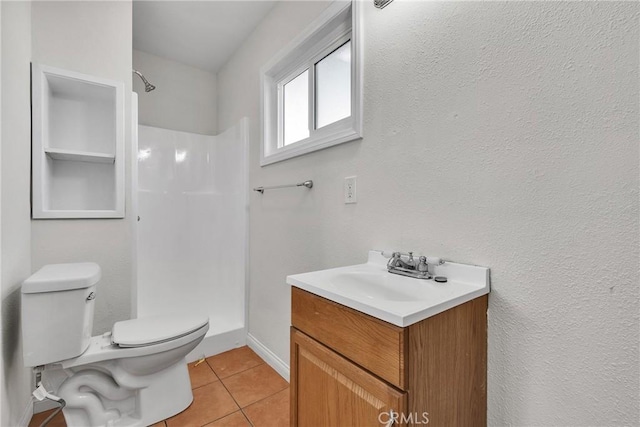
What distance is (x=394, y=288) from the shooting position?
0.99 metres

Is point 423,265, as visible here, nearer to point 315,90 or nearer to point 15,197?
point 315,90

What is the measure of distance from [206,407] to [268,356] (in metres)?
0.48

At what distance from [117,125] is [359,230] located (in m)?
1.52

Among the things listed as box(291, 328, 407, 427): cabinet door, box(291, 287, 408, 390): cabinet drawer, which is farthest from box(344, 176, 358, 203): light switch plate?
box(291, 328, 407, 427): cabinet door

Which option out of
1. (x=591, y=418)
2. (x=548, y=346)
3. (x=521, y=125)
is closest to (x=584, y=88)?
(x=521, y=125)

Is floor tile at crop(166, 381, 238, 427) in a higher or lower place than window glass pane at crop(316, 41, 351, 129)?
lower

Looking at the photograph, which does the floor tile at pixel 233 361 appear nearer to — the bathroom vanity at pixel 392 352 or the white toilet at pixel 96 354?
the white toilet at pixel 96 354

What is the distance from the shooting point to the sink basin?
0.70m

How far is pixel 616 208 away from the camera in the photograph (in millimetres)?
674

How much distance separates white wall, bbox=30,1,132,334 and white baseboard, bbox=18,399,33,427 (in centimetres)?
40

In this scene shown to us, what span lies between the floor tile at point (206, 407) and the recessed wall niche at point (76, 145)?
1.13 meters

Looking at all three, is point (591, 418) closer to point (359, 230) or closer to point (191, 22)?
point (359, 230)

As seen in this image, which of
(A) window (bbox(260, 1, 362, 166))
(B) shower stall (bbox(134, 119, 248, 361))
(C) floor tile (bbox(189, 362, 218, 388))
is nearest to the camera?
(A) window (bbox(260, 1, 362, 166))

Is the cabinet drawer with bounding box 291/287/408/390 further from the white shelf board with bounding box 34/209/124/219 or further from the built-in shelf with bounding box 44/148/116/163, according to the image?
the built-in shelf with bounding box 44/148/116/163
